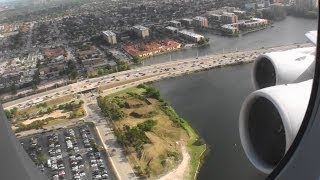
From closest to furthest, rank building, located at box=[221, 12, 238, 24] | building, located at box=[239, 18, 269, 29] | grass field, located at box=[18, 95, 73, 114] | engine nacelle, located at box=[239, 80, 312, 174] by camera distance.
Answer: engine nacelle, located at box=[239, 80, 312, 174], grass field, located at box=[18, 95, 73, 114], building, located at box=[239, 18, 269, 29], building, located at box=[221, 12, 238, 24]

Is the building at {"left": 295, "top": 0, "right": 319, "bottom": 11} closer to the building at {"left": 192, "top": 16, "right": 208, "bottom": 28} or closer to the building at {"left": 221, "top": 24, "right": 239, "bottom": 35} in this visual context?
the building at {"left": 221, "top": 24, "right": 239, "bottom": 35}

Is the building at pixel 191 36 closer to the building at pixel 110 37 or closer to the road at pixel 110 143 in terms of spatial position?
the building at pixel 110 37

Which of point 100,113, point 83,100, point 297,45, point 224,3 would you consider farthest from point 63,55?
point 224,3

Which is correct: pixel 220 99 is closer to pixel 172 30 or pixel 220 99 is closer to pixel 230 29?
pixel 230 29

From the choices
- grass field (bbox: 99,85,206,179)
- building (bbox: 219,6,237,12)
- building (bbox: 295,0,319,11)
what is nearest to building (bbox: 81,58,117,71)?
grass field (bbox: 99,85,206,179)

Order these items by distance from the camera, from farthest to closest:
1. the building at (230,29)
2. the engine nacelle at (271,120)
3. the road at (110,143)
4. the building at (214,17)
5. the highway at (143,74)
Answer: the building at (214,17), the building at (230,29), the highway at (143,74), the road at (110,143), the engine nacelle at (271,120)

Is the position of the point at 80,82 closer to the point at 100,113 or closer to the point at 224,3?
the point at 100,113

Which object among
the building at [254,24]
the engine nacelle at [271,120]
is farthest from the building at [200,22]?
the engine nacelle at [271,120]
